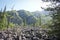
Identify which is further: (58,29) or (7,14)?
(7,14)

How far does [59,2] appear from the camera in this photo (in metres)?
13.0

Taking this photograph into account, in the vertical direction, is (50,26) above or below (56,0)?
below

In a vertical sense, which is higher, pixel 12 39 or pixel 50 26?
pixel 50 26

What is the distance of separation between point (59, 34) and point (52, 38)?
63.8 inches

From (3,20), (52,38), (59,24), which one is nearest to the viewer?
(59,24)

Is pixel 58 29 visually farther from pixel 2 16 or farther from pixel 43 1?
pixel 2 16

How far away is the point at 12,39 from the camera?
14.4 m

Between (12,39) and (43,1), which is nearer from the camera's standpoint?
(43,1)

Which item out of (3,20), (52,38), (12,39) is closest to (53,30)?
(52,38)

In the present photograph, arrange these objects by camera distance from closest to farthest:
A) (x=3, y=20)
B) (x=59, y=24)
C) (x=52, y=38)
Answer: (x=59, y=24)
(x=52, y=38)
(x=3, y=20)

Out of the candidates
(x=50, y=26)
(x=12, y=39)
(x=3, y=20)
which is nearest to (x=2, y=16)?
(x=3, y=20)

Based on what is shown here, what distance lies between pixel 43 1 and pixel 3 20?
888 inches

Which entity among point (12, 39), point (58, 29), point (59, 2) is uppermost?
point (59, 2)

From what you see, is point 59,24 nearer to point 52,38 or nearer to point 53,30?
point 53,30
